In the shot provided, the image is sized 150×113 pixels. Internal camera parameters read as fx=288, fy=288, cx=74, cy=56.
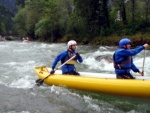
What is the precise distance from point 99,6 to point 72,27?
12.8ft

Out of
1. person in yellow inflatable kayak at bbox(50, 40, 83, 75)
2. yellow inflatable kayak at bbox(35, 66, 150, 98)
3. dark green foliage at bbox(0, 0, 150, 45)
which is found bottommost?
yellow inflatable kayak at bbox(35, 66, 150, 98)

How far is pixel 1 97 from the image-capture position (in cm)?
842

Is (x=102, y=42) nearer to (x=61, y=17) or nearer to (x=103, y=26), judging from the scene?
(x=103, y=26)

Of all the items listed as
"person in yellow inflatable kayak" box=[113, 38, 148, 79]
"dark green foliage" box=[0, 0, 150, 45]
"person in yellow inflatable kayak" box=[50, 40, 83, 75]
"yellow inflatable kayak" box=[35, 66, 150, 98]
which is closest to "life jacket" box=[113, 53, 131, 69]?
"person in yellow inflatable kayak" box=[113, 38, 148, 79]

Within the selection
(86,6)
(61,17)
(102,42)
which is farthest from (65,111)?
(61,17)

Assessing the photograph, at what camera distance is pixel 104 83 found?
25.9 ft

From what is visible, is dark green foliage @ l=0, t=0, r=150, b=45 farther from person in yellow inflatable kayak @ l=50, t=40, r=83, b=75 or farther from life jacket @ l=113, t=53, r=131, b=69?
life jacket @ l=113, t=53, r=131, b=69

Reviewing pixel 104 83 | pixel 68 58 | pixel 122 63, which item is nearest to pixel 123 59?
pixel 122 63

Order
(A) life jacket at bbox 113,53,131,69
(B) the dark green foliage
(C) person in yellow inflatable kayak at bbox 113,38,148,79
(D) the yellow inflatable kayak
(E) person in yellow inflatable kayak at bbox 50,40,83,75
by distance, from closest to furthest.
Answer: (D) the yellow inflatable kayak < (C) person in yellow inflatable kayak at bbox 113,38,148,79 < (A) life jacket at bbox 113,53,131,69 < (E) person in yellow inflatable kayak at bbox 50,40,83,75 < (B) the dark green foliage

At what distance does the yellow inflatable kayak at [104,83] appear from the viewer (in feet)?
23.8

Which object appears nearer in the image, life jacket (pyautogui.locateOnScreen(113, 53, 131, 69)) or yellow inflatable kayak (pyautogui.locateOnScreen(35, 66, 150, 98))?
yellow inflatable kayak (pyautogui.locateOnScreen(35, 66, 150, 98))

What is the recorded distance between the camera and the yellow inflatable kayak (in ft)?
23.8

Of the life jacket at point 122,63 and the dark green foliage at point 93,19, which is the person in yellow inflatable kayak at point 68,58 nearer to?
the life jacket at point 122,63

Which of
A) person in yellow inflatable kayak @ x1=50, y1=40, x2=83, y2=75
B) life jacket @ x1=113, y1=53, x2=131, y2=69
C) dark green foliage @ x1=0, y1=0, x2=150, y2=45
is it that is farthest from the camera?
dark green foliage @ x1=0, y1=0, x2=150, y2=45
